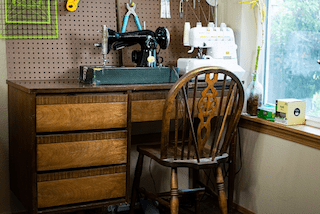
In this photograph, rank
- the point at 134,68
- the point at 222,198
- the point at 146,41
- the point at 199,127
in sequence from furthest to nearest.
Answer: the point at 146,41, the point at 134,68, the point at 222,198, the point at 199,127

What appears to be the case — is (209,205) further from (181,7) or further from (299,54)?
(181,7)

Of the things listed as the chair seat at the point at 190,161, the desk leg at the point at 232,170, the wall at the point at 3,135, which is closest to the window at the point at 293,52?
the desk leg at the point at 232,170

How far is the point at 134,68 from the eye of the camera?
7.25 feet

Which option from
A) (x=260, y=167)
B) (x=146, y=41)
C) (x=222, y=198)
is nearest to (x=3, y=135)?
(x=146, y=41)

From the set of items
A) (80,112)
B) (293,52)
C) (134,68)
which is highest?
(293,52)

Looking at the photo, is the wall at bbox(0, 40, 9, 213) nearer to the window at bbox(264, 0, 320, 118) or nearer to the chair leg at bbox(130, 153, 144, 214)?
the chair leg at bbox(130, 153, 144, 214)

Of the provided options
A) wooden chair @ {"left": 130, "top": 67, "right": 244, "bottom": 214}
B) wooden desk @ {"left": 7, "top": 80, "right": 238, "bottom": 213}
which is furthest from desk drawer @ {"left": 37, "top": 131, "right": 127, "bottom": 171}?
wooden chair @ {"left": 130, "top": 67, "right": 244, "bottom": 214}

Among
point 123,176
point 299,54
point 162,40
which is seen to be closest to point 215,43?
point 162,40

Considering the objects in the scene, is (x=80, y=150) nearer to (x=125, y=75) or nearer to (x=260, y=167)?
(x=125, y=75)

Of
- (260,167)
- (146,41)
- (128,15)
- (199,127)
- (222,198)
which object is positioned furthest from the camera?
(128,15)

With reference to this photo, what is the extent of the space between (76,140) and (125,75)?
1.50ft

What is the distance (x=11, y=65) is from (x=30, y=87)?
55 centimetres

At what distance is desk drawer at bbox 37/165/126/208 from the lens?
197 centimetres

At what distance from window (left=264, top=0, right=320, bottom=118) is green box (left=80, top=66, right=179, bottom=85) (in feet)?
2.36
